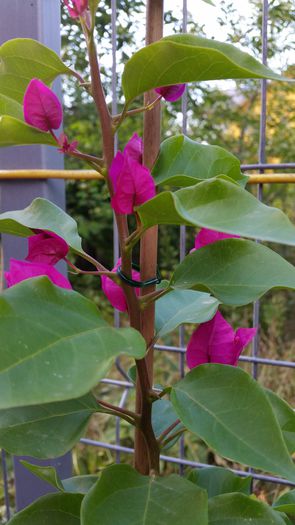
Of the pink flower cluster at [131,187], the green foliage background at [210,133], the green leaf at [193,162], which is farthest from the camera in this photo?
the green foliage background at [210,133]

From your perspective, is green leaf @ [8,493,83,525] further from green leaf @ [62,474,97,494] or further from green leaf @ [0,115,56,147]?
green leaf @ [0,115,56,147]

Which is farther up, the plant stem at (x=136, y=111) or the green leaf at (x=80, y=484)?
the plant stem at (x=136, y=111)

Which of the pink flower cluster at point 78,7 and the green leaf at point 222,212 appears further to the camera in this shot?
the pink flower cluster at point 78,7

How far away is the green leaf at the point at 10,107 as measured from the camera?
21.8 inches

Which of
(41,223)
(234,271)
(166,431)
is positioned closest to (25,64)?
(41,223)

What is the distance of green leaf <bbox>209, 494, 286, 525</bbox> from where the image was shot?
0.52 m

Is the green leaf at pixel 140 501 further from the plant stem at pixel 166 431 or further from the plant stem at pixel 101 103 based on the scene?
the plant stem at pixel 101 103

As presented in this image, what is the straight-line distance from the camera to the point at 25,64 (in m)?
0.53

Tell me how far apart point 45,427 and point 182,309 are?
0.21m

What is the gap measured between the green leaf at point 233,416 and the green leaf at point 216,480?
0.64 feet

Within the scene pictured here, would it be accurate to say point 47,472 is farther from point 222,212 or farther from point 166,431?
point 222,212

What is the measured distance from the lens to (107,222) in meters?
3.04

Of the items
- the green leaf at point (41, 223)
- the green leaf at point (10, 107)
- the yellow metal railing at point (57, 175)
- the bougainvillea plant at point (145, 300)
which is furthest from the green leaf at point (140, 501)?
the yellow metal railing at point (57, 175)

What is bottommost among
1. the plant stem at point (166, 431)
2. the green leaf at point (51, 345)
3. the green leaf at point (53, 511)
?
the green leaf at point (53, 511)
